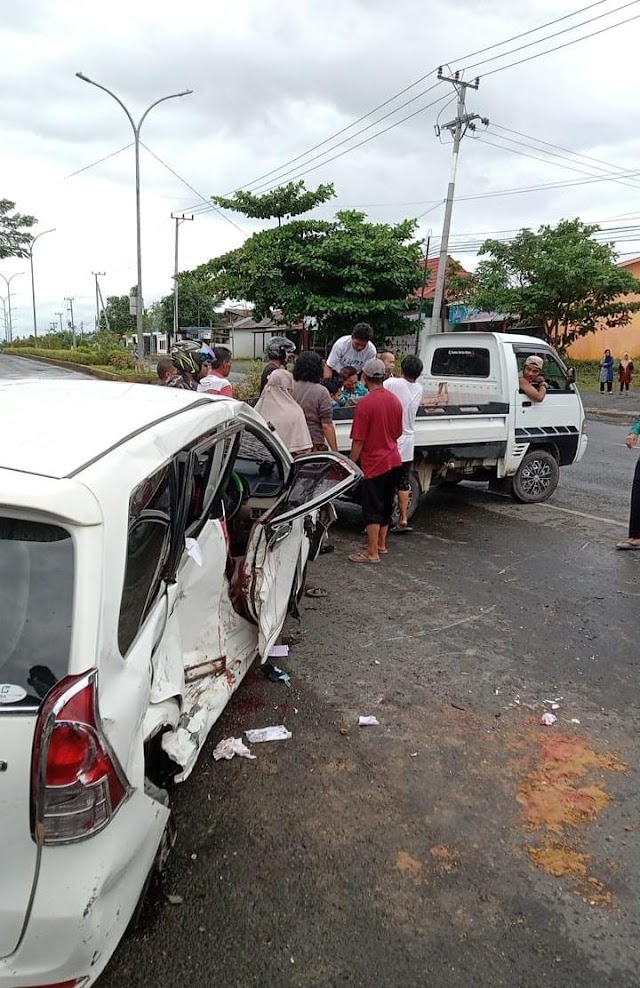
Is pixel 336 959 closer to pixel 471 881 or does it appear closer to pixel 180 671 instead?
pixel 471 881

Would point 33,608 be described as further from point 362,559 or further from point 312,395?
point 362,559

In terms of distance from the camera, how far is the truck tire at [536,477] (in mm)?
8172

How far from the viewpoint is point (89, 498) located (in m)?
1.73

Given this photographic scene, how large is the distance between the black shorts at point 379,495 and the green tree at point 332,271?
12635 millimetres

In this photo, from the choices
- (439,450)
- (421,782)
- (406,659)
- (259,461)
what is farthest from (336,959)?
(439,450)

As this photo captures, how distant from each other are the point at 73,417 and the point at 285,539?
1.67 meters

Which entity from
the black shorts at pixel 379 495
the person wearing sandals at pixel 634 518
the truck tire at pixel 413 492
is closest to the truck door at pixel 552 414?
the truck tire at pixel 413 492

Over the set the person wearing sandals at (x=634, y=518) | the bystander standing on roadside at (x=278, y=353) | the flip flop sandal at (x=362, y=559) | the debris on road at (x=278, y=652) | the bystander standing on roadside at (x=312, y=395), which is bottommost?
the debris on road at (x=278, y=652)

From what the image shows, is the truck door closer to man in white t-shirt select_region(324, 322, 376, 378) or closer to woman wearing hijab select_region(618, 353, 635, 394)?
man in white t-shirt select_region(324, 322, 376, 378)

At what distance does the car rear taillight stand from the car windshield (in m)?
0.05

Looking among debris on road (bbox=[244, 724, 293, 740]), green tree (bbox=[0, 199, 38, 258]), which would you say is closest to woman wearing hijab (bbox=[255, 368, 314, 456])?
debris on road (bbox=[244, 724, 293, 740])

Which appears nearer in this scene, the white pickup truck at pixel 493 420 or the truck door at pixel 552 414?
the white pickup truck at pixel 493 420

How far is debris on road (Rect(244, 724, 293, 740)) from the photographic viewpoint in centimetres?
328

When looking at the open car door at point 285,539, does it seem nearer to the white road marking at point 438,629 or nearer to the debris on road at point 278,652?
the debris on road at point 278,652
